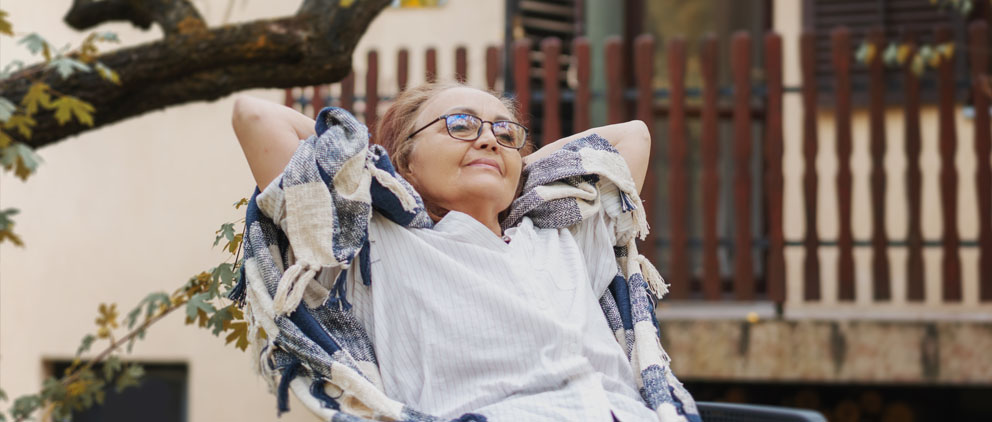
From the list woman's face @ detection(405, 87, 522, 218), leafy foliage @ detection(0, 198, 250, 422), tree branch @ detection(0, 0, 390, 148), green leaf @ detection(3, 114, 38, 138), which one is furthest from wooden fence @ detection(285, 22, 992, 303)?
woman's face @ detection(405, 87, 522, 218)

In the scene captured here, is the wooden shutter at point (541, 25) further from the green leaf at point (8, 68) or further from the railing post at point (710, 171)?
the green leaf at point (8, 68)

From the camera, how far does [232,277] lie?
8.36 feet

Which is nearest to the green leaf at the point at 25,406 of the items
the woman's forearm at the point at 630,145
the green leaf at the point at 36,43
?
the green leaf at the point at 36,43

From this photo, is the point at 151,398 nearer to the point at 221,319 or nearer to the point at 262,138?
the point at 221,319

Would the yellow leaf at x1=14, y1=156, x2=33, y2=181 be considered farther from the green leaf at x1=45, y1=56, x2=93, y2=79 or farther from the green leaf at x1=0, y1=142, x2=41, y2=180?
the green leaf at x1=45, y1=56, x2=93, y2=79

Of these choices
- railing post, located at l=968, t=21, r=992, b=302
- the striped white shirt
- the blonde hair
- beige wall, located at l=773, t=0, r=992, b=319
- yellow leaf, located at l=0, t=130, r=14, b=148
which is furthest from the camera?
beige wall, located at l=773, t=0, r=992, b=319

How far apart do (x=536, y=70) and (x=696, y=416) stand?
14.3 feet

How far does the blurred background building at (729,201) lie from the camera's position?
5.11 metres

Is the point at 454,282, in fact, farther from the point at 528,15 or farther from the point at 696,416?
the point at 528,15

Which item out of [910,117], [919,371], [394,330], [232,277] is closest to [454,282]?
[394,330]

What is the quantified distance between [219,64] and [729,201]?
4683mm

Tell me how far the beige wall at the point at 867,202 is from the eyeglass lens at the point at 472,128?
4.00m

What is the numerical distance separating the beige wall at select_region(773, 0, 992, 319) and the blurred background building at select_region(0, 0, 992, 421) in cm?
1

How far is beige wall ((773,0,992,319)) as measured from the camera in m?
6.14
